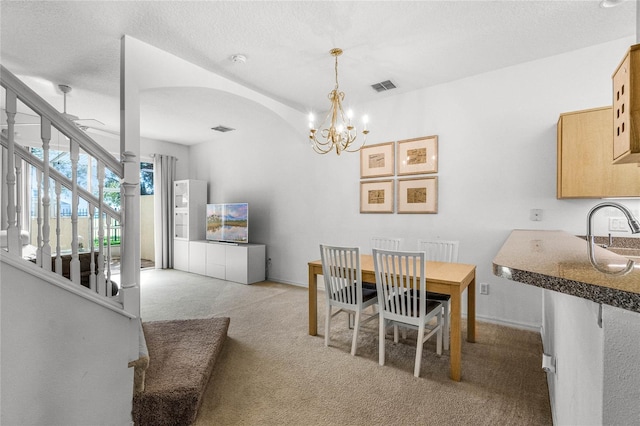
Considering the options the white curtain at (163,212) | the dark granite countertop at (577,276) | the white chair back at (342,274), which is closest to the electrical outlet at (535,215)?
the white chair back at (342,274)

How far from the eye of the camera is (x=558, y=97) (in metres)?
2.96

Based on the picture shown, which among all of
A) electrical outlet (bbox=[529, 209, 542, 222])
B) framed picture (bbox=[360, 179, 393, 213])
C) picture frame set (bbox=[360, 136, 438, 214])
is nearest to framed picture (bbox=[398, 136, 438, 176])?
picture frame set (bbox=[360, 136, 438, 214])

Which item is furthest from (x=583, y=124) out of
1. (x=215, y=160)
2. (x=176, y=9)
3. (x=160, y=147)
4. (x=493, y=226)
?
(x=160, y=147)

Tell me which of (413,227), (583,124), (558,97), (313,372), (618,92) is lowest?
(313,372)

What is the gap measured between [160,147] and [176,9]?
4661mm

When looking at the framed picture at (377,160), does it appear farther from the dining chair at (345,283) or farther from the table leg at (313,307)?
the table leg at (313,307)

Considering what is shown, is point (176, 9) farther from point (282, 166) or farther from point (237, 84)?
point (282, 166)

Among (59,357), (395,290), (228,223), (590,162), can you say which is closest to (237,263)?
(228,223)

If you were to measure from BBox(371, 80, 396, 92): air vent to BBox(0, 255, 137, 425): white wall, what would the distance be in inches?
131

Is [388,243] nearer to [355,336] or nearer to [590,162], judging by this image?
[355,336]

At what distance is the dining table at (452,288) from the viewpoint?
2.23 meters

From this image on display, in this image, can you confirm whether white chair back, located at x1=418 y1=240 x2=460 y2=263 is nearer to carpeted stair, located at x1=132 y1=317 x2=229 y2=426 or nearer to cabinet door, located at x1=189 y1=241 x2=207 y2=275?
carpeted stair, located at x1=132 y1=317 x2=229 y2=426

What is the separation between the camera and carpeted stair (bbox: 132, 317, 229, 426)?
188cm

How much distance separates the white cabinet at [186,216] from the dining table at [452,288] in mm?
3997
